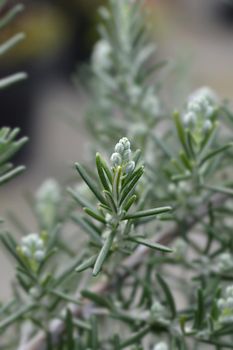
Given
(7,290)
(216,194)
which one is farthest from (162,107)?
(7,290)

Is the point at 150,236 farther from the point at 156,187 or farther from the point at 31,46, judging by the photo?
the point at 31,46

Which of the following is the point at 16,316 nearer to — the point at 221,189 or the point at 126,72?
the point at 221,189

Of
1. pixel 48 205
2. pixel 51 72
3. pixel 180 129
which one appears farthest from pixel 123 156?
pixel 51 72

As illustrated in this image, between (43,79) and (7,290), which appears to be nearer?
(7,290)

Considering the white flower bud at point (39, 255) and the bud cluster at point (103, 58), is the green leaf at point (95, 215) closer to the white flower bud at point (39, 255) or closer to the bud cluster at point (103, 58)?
the white flower bud at point (39, 255)

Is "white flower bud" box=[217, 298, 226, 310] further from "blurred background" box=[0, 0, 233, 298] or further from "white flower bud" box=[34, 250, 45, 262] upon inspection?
"blurred background" box=[0, 0, 233, 298]

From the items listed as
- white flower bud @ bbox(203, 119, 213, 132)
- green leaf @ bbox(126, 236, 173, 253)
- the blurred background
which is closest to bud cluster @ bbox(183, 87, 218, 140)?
white flower bud @ bbox(203, 119, 213, 132)

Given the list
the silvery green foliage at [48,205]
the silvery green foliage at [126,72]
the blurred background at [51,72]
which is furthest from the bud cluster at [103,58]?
the blurred background at [51,72]
